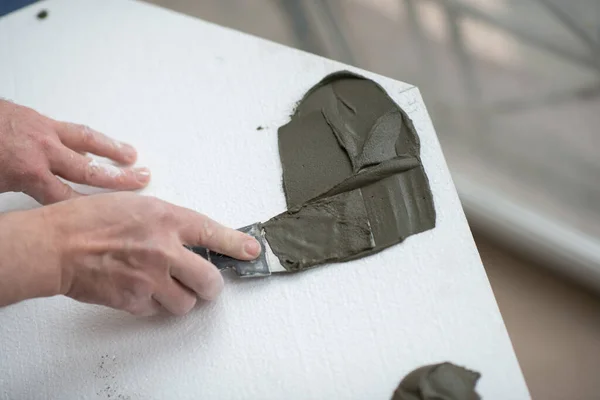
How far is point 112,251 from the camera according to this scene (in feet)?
3.26

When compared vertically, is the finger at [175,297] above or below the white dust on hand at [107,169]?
below

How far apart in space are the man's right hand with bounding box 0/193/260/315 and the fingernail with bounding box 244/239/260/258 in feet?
0.08

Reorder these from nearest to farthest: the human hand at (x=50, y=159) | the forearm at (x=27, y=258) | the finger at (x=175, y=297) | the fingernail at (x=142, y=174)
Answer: the forearm at (x=27, y=258) → the finger at (x=175, y=297) → the human hand at (x=50, y=159) → the fingernail at (x=142, y=174)

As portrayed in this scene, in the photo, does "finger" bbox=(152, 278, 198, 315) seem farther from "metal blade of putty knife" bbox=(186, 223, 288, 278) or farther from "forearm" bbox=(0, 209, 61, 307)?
"forearm" bbox=(0, 209, 61, 307)

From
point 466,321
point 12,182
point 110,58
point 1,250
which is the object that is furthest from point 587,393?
point 110,58

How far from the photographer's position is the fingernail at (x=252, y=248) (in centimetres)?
107

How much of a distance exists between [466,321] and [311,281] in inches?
11.6

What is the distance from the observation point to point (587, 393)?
117cm

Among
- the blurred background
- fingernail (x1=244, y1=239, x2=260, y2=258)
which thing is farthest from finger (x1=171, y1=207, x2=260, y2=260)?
the blurred background

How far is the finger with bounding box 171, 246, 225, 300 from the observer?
1.00 meters

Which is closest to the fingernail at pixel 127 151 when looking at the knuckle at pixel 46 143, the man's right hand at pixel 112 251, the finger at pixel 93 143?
the finger at pixel 93 143

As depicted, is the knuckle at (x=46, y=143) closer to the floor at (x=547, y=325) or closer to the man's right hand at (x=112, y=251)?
the man's right hand at (x=112, y=251)

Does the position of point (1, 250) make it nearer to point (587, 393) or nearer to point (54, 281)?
point (54, 281)

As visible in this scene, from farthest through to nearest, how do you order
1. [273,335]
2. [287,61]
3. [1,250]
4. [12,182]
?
[287,61], [12,182], [273,335], [1,250]
